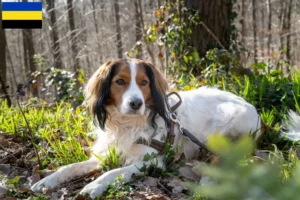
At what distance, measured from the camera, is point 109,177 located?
3.43m

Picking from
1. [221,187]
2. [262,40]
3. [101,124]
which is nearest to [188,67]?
[101,124]

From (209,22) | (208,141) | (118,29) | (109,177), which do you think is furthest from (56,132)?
(118,29)

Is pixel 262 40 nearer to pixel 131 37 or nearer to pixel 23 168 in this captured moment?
pixel 131 37

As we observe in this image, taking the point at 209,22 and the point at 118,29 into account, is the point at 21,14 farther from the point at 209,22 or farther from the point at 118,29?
the point at 118,29

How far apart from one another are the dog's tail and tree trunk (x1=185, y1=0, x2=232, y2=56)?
2.72 meters

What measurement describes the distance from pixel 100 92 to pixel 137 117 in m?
0.40

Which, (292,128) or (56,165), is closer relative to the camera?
(56,165)

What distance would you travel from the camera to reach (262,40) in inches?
1005

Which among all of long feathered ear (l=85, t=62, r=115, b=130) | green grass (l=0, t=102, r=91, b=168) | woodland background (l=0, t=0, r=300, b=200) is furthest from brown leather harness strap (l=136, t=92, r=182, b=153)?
green grass (l=0, t=102, r=91, b=168)

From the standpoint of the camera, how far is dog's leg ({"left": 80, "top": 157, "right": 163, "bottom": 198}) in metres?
3.25

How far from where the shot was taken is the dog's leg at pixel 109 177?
325cm

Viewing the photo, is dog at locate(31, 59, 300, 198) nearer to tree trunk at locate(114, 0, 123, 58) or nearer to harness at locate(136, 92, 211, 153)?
harness at locate(136, 92, 211, 153)

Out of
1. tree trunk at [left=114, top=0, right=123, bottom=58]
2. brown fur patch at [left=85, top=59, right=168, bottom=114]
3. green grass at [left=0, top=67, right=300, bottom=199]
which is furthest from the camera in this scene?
tree trunk at [left=114, top=0, right=123, bottom=58]

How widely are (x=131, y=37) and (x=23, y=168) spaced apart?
2486 cm
